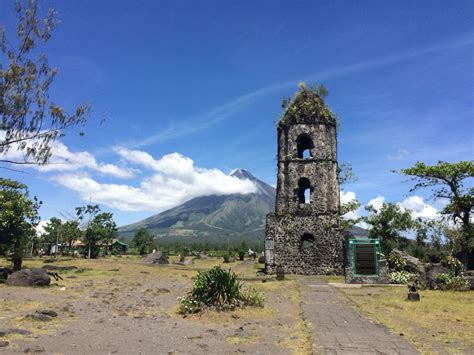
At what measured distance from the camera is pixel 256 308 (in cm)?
1002

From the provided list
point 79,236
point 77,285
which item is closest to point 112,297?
point 77,285

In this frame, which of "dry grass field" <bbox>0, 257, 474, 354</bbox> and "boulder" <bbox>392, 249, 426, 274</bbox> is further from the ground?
"boulder" <bbox>392, 249, 426, 274</bbox>

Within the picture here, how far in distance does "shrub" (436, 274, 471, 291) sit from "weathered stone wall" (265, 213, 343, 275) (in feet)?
24.2

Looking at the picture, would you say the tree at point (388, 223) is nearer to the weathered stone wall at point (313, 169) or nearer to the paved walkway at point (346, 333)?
the weathered stone wall at point (313, 169)

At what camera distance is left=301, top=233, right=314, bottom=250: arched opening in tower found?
22562mm

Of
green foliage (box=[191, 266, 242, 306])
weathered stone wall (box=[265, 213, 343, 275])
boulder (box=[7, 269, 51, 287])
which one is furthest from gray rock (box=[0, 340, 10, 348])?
weathered stone wall (box=[265, 213, 343, 275])

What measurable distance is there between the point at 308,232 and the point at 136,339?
1654 cm

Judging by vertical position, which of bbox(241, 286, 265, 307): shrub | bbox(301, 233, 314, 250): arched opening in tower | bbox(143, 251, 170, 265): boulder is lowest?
bbox(143, 251, 170, 265): boulder

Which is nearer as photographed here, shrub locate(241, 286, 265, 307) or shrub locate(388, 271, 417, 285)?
shrub locate(241, 286, 265, 307)

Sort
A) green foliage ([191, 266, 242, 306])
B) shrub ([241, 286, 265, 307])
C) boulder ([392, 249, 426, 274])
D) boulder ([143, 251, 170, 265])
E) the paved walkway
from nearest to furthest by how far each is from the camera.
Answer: the paved walkway < green foliage ([191, 266, 242, 306]) < shrub ([241, 286, 265, 307]) < boulder ([392, 249, 426, 274]) < boulder ([143, 251, 170, 265])

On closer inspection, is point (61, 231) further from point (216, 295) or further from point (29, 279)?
point (216, 295)

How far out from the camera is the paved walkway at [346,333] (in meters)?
6.39

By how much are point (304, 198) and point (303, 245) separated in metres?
3.63

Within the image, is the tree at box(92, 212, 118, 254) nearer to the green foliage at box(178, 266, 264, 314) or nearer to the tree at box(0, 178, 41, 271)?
the tree at box(0, 178, 41, 271)
